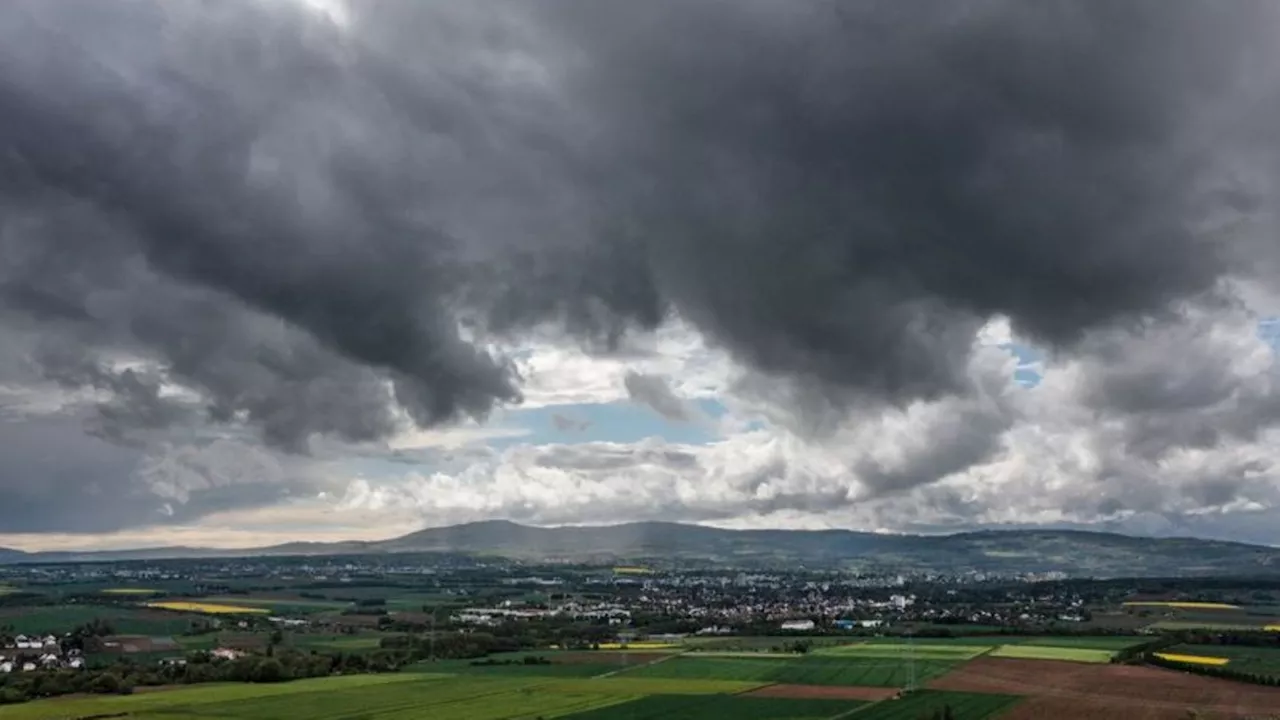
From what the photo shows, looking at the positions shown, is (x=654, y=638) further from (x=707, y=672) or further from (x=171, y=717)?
(x=171, y=717)

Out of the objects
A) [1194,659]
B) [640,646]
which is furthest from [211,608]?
[1194,659]

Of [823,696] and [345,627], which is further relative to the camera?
[345,627]

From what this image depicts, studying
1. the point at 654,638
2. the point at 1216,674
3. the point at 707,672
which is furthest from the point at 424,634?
the point at 1216,674

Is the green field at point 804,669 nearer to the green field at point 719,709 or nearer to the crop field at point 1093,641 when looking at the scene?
the green field at point 719,709

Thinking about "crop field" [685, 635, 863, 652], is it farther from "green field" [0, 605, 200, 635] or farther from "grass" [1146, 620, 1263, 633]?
"green field" [0, 605, 200, 635]

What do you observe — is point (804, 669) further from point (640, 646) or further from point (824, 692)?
point (640, 646)
